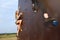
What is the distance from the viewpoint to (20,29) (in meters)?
0.56

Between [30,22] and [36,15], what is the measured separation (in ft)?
0.17

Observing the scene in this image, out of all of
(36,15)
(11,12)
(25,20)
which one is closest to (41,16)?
(36,15)

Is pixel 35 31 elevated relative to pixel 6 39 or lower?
elevated

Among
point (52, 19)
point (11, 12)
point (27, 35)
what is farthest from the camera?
point (11, 12)

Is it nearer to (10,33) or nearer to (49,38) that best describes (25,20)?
Result: (49,38)

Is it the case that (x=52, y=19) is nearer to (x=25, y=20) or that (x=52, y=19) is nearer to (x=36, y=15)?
(x=36, y=15)

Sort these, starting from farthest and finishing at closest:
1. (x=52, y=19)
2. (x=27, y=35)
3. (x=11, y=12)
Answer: (x=11, y=12) < (x=27, y=35) < (x=52, y=19)

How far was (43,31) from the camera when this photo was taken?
40cm

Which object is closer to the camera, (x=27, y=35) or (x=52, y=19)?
(x=52, y=19)

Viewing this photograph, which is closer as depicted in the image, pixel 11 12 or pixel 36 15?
pixel 36 15

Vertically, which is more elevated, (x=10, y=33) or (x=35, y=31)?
(x=35, y=31)

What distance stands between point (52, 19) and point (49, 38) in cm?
6

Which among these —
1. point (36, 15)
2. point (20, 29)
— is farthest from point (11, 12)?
point (36, 15)

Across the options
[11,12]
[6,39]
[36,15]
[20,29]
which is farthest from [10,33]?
[36,15]
